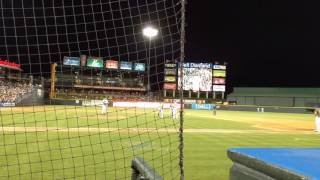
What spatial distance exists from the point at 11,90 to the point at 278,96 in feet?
143

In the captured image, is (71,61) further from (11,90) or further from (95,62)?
(11,90)

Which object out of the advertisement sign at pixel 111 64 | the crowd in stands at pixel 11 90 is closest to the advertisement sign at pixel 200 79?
the advertisement sign at pixel 111 64

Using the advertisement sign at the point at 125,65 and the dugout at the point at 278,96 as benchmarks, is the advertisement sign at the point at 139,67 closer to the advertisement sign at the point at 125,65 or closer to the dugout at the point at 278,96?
the advertisement sign at the point at 125,65

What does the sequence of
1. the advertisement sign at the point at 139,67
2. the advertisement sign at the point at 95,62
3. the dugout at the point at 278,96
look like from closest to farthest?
the dugout at the point at 278,96 < the advertisement sign at the point at 95,62 < the advertisement sign at the point at 139,67

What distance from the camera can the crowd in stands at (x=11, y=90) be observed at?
4217 cm

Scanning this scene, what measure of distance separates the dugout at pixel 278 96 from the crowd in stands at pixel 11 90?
39.9m

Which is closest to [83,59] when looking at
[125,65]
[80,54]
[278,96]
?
[125,65]

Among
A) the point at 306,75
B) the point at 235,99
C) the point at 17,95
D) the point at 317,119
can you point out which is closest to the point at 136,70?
the point at 235,99

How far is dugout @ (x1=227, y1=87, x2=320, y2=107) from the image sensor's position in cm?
6721

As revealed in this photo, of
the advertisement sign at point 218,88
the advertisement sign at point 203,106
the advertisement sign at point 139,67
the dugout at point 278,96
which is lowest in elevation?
the advertisement sign at point 203,106

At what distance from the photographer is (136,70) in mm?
85188

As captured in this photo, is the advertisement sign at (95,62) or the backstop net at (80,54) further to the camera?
the advertisement sign at (95,62)

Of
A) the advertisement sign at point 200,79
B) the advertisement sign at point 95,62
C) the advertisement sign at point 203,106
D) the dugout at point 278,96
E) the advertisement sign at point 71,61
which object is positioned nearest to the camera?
the advertisement sign at point 203,106

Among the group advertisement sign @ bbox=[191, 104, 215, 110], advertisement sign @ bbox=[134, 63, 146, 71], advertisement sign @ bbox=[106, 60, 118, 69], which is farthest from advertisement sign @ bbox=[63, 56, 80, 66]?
advertisement sign @ bbox=[191, 104, 215, 110]
